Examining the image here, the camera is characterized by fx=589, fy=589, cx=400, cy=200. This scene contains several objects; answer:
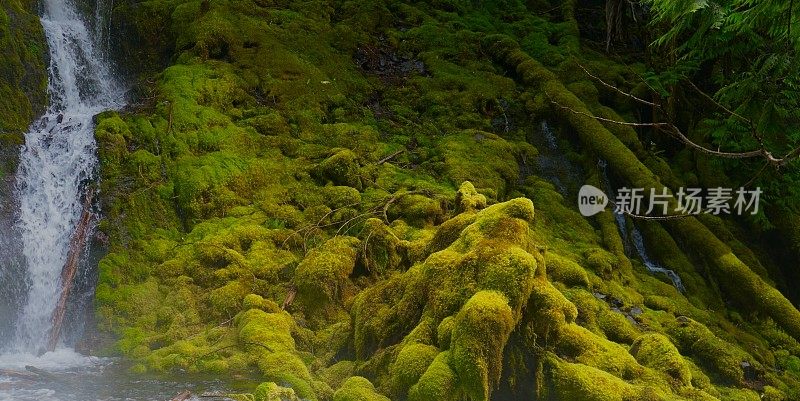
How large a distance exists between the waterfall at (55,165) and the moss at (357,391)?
4349mm

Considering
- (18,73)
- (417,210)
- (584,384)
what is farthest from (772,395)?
(18,73)

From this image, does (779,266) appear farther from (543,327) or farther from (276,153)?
(276,153)

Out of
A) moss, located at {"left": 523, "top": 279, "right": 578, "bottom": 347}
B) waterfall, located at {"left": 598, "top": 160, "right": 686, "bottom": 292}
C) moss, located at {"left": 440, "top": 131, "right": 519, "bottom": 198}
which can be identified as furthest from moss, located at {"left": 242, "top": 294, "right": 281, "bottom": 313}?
waterfall, located at {"left": 598, "top": 160, "right": 686, "bottom": 292}

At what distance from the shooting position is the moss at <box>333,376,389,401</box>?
5277 mm

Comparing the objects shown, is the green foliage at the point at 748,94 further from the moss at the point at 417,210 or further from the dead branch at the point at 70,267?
the dead branch at the point at 70,267

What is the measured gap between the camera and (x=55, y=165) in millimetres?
8797

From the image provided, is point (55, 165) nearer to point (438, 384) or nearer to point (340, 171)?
point (340, 171)

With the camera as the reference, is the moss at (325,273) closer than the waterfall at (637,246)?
Yes

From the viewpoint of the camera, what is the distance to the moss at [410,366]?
207 inches

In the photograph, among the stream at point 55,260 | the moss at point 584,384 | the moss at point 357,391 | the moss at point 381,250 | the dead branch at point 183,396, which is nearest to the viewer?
the moss at point 584,384

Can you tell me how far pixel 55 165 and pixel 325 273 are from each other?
4.72 meters

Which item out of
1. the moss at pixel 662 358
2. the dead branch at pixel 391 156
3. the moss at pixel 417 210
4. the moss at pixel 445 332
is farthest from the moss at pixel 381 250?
the moss at pixel 662 358

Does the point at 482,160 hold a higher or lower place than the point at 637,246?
higher

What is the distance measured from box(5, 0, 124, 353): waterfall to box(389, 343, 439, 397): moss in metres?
4.87
